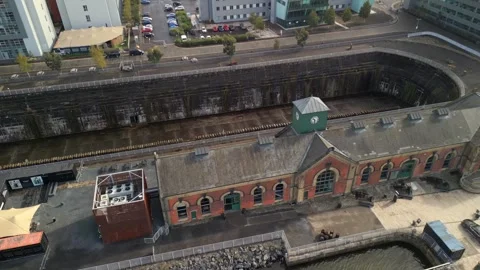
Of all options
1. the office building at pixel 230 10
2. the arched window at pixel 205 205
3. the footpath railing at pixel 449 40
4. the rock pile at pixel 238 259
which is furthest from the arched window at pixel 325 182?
the office building at pixel 230 10

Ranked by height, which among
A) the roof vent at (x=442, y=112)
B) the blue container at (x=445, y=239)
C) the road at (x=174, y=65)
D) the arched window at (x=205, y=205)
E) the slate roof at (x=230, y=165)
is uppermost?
the roof vent at (x=442, y=112)

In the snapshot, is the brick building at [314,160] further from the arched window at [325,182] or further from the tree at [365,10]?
the tree at [365,10]

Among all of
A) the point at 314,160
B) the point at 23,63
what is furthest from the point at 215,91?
the point at 23,63

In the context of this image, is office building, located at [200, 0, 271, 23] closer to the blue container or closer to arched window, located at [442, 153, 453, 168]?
arched window, located at [442, 153, 453, 168]

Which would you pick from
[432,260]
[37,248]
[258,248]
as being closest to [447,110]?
[432,260]

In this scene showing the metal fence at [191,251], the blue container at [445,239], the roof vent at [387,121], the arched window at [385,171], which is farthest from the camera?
the roof vent at [387,121]

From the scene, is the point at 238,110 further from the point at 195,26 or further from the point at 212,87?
the point at 195,26
